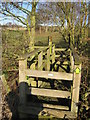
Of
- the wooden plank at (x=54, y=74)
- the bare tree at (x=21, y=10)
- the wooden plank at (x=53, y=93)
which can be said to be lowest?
the wooden plank at (x=53, y=93)

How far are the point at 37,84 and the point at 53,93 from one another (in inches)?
65.3

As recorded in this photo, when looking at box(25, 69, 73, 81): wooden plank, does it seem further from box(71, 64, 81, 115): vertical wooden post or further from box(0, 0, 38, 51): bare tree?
box(0, 0, 38, 51): bare tree

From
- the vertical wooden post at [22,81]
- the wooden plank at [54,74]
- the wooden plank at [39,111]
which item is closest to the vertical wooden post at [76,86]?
the wooden plank at [54,74]

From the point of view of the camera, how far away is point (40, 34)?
12.7 m

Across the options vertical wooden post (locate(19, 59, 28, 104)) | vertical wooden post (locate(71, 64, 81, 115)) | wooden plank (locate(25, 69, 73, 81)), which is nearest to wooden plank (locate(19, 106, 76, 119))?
vertical wooden post (locate(19, 59, 28, 104))

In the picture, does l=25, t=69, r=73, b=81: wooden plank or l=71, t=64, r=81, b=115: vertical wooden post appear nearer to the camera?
l=71, t=64, r=81, b=115: vertical wooden post

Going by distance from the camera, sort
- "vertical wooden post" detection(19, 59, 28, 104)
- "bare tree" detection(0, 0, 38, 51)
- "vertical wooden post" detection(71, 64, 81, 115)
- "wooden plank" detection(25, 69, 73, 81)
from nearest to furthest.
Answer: "vertical wooden post" detection(71, 64, 81, 115), "wooden plank" detection(25, 69, 73, 81), "vertical wooden post" detection(19, 59, 28, 104), "bare tree" detection(0, 0, 38, 51)

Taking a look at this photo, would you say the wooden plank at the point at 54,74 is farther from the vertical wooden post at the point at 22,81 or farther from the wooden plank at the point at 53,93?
the wooden plank at the point at 53,93

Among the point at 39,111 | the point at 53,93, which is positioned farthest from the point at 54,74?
the point at 39,111

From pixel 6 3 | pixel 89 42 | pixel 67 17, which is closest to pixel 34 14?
pixel 6 3

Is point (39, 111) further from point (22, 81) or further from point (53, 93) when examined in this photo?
point (22, 81)

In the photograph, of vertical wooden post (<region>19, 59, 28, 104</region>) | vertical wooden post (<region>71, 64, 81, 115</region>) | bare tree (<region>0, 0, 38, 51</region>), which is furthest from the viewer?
bare tree (<region>0, 0, 38, 51</region>)

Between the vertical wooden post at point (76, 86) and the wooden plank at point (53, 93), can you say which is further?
the wooden plank at point (53, 93)

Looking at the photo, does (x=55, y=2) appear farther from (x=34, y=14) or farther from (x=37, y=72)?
(x=37, y=72)
